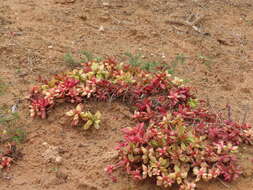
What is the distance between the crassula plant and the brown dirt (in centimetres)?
12

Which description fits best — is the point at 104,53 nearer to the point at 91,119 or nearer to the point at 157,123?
the point at 91,119

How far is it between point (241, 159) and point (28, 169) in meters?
1.90

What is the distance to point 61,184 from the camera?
342 cm

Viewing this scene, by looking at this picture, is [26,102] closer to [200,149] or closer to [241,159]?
[200,149]

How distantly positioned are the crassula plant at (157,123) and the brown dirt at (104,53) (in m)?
0.12

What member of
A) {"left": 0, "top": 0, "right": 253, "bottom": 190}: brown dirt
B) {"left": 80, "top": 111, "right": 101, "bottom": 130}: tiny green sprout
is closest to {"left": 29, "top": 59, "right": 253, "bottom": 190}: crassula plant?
{"left": 80, "top": 111, "right": 101, "bottom": 130}: tiny green sprout

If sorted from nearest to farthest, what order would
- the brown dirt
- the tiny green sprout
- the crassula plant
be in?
the crassula plant, the brown dirt, the tiny green sprout

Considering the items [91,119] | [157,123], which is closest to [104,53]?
[91,119]

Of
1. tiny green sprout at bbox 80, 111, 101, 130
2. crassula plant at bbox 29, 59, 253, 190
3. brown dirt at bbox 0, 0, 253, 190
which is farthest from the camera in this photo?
tiny green sprout at bbox 80, 111, 101, 130

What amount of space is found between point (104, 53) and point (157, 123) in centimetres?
169

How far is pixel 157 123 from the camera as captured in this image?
3.84 metres

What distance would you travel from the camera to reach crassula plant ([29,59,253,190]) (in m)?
3.38

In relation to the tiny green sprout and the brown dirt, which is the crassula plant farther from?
the brown dirt

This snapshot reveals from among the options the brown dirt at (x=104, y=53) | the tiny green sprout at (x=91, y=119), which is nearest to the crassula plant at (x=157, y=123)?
the tiny green sprout at (x=91, y=119)
